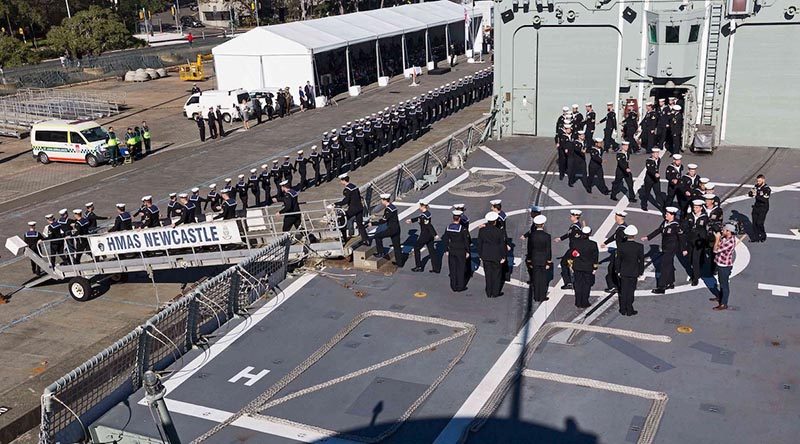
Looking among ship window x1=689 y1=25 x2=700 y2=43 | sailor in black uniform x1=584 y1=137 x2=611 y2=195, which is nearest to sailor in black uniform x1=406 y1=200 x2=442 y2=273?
sailor in black uniform x1=584 y1=137 x2=611 y2=195

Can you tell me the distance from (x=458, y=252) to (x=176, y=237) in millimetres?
6232

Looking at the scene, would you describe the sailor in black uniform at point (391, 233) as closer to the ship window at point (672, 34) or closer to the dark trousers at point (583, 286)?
the dark trousers at point (583, 286)

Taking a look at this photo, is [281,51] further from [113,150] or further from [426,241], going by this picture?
[426,241]

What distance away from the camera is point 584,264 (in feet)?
38.7

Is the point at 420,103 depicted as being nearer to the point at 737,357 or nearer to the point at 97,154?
the point at 97,154

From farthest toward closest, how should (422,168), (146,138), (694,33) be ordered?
(146,138) < (694,33) < (422,168)

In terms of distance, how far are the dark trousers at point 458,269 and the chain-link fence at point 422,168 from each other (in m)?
4.45

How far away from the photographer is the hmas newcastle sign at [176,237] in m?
14.9

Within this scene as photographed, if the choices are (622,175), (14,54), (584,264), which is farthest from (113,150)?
(14,54)

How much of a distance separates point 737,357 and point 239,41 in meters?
34.1

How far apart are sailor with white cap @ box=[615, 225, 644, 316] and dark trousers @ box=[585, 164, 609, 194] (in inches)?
267

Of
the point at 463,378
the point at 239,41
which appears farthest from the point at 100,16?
the point at 463,378

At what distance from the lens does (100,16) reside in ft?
213

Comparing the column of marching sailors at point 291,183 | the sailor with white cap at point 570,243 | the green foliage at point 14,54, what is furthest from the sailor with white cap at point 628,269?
the green foliage at point 14,54
